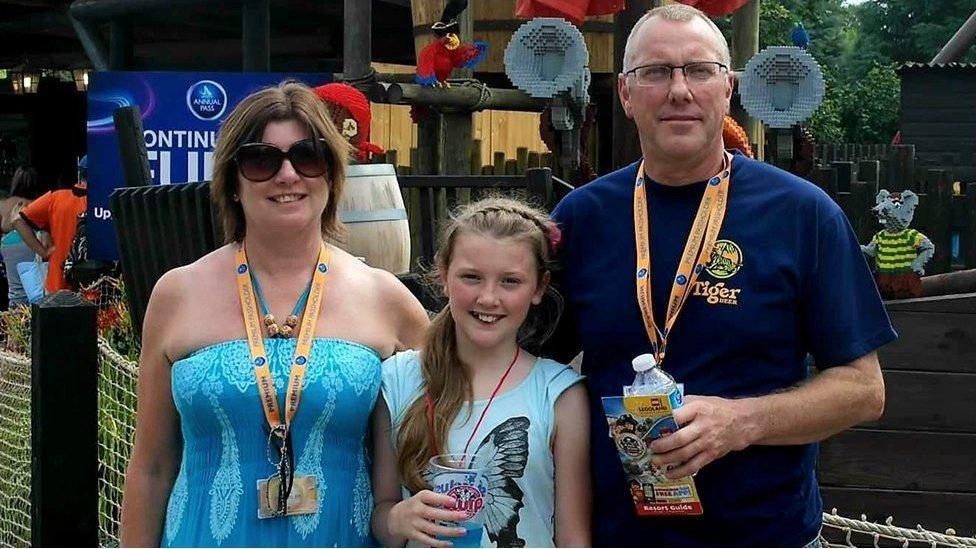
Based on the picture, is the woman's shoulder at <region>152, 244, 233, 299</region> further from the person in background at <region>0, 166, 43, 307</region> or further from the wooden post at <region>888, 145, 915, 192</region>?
the person in background at <region>0, 166, 43, 307</region>

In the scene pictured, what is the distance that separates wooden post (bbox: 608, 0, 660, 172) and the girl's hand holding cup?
369 cm

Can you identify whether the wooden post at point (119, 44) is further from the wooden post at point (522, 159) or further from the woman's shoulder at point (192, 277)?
the woman's shoulder at point (192, 277)

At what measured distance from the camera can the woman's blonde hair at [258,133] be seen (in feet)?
8.07

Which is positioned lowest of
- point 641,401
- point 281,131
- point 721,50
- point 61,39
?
point 641,401

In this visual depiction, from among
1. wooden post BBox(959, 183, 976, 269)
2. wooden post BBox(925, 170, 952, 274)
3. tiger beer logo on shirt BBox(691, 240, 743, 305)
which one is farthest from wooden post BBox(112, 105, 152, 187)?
wooden post BBox(959, 183, 976, 269)

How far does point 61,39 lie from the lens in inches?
574

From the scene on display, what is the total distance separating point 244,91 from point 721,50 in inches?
195

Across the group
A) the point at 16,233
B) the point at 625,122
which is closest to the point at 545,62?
the point at 625,122

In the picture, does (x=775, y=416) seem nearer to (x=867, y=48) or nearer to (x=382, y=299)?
(x=382, y=299)

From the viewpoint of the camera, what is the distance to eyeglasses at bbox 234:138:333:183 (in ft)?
7.91

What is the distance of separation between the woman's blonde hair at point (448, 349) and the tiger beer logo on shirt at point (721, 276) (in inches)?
13.1

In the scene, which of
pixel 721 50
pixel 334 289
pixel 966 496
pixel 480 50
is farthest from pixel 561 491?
pixel 480 50

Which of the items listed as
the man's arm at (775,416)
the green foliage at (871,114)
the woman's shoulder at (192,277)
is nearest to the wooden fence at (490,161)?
the woman's shoulder at (192,277)

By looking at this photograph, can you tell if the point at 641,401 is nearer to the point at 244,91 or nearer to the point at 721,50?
the point at 721,50
